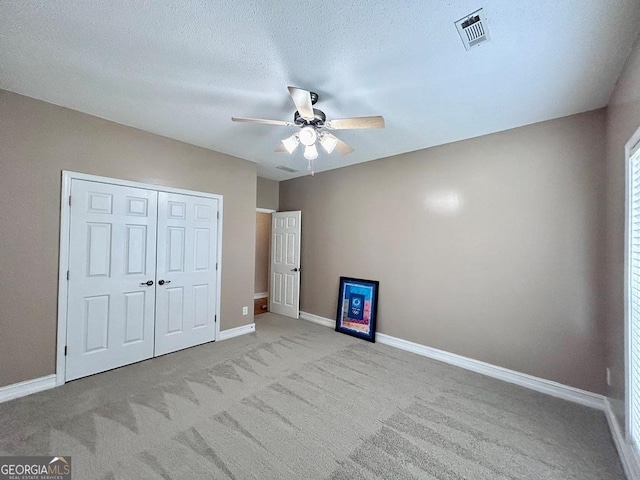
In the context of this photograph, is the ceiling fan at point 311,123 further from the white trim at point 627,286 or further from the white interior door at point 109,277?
the white interior door at point 109,277

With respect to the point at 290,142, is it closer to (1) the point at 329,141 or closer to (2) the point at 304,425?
(1) the point at 329,141

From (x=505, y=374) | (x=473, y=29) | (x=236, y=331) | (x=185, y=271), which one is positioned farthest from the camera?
(x=236, y=331)

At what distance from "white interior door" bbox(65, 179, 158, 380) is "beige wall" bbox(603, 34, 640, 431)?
166 inches

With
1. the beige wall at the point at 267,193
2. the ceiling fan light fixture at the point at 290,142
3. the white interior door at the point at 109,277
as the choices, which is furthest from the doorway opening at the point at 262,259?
the ceiling fan light fixture at the point at 290,142

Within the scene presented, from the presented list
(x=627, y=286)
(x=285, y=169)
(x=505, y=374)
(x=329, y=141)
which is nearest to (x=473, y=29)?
(x=329, y=141)

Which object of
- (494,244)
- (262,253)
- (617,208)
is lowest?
(262,253)

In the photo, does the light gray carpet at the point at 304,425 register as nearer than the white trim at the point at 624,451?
No

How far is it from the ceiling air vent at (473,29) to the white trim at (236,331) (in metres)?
4.03

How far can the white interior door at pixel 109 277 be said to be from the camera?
8.70ft

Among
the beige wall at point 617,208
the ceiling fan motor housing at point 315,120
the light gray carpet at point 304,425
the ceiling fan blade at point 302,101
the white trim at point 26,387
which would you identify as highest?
the ceiling fan motor housing at point 315,120

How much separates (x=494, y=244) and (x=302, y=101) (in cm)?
252

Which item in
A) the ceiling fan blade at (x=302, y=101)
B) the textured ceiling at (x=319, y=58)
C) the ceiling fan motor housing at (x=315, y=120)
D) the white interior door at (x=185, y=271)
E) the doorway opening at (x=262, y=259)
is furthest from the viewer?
the doorway opening at (x=262, y=259)

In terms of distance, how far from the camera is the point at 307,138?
224 centimetres

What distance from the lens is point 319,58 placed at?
1792 mm
